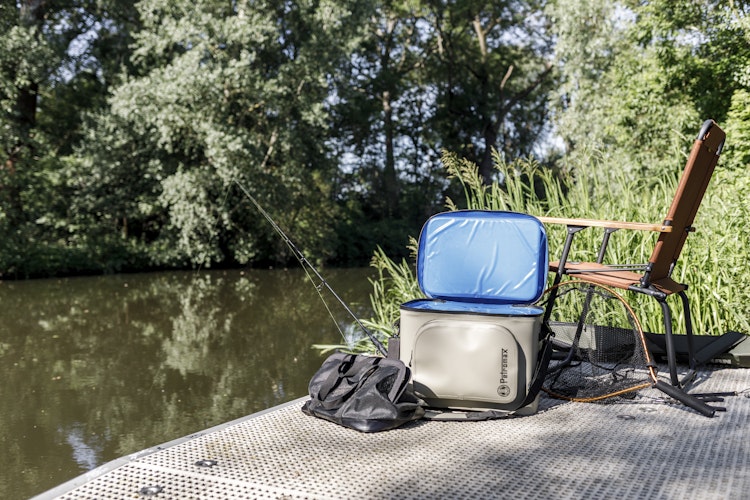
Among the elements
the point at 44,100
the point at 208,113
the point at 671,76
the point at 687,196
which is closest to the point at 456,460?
the point at 687,196

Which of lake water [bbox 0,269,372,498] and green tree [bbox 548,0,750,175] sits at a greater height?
green tree [bbox 548,0,750,175]

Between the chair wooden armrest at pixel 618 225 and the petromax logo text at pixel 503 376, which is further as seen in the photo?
the chair wooden armrest at pixel 618 225

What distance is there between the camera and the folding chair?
321 cm

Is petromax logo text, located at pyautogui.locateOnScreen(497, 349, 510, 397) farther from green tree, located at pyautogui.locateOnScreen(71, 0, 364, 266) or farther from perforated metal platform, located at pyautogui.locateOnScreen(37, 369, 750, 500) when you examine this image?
green tree, located at pyautogui.locateOnScreen(71, 0, 364, 266)

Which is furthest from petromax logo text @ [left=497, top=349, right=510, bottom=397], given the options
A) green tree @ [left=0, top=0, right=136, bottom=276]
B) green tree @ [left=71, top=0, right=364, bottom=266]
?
green tree @ [left=0, top=0, right=136, bottom=276]

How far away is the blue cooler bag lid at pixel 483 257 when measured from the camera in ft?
11.1

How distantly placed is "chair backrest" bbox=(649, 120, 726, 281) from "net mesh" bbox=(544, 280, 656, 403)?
0.89 ft

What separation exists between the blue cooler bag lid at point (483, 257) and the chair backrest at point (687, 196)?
523mm

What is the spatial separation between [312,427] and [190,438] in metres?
0.48

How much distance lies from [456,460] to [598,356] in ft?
4.46

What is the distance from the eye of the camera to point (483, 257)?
3459mm

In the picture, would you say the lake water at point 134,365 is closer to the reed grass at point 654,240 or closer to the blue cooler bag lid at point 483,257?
the reed grass at point 654,240

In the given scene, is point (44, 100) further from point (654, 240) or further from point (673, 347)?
point (673, 347)

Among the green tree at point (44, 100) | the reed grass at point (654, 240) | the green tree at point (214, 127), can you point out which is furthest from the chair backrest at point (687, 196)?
the green tree at point (44, 100)
